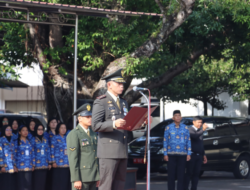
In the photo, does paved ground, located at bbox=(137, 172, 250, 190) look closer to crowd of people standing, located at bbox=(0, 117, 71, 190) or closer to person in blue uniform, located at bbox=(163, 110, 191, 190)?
person in blue uniform, located at bbox=(163, 110, 191, 190)

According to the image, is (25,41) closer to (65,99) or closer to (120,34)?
(65,99)

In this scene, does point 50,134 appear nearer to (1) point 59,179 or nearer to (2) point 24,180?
(1) point 59,179

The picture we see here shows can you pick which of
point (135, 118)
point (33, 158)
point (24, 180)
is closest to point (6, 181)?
point (24, 180)

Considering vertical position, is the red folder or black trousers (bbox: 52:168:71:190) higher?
the red folder

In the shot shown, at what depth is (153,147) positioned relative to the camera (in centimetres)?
1222

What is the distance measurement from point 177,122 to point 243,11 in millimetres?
3625

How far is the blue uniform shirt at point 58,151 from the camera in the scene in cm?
867

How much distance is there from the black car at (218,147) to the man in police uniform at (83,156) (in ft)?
20.8

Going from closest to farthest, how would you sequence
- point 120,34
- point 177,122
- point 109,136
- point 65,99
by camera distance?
point 109,136 → point 177,122 → point 120,34 → point 65,99

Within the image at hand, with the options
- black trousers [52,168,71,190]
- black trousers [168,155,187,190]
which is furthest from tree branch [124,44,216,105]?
black trousers [52,168,71,190]

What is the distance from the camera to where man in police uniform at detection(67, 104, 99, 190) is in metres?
5.64

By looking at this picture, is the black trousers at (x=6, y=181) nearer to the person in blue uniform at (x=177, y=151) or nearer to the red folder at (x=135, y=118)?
the person in blue uniform at (x=177, y=151)

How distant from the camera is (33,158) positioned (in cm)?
834

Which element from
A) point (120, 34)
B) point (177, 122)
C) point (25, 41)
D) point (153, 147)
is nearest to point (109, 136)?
point (177, 122)
